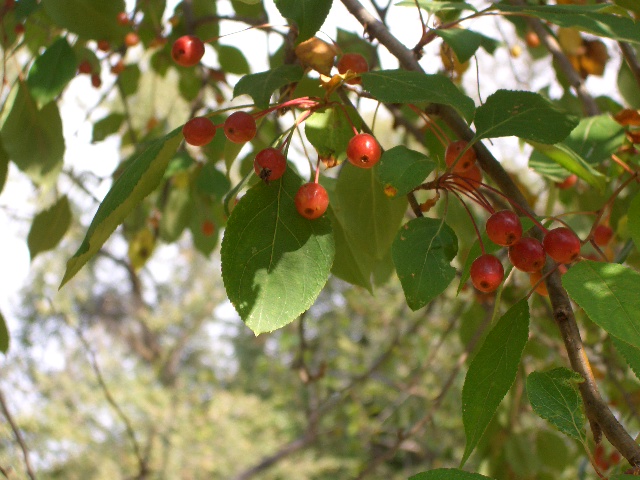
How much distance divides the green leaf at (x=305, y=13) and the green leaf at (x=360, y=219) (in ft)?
0.88

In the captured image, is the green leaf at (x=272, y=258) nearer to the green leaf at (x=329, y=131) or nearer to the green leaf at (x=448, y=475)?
the green leaf at (x=329, y=131)

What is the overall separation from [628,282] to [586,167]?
1.02 feet

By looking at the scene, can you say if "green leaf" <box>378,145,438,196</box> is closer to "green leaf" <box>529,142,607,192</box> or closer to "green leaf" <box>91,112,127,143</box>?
"green leaf" <box>529,142,607,192</box>

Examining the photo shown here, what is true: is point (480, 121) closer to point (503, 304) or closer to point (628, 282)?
point (628, 282)

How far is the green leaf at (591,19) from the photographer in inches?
31.8

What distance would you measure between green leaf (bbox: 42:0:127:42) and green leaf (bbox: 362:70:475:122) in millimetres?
859

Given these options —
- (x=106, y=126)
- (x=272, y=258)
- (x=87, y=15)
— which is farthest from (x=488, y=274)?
(x=106, y=126)

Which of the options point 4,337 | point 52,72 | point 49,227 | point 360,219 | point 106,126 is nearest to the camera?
point 360,219

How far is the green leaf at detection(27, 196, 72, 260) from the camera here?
1.53 m

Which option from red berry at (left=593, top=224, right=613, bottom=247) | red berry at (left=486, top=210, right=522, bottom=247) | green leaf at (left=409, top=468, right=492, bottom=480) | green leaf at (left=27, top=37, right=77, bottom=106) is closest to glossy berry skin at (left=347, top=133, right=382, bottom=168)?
red berry at (left=486, top=210, right=522, bottom=247)

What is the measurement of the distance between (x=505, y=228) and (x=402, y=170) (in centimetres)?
14

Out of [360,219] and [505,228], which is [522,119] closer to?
[505,228]

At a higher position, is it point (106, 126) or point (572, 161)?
point (106, 126)

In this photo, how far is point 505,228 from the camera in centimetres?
76
